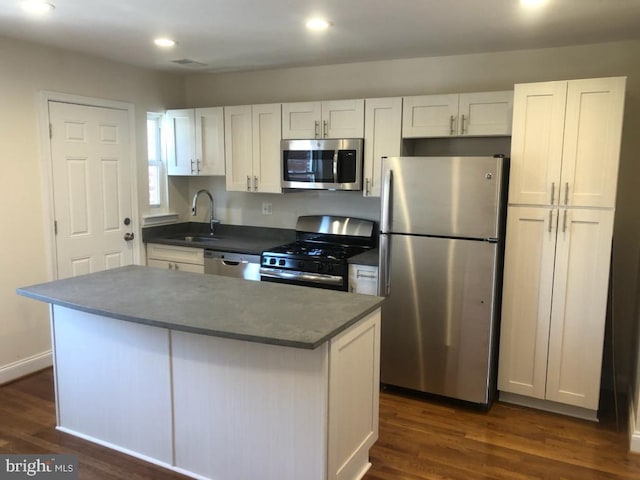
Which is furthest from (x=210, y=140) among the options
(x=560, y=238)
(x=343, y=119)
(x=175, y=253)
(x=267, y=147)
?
(x=560, y=238)

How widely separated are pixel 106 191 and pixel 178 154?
0.78 m

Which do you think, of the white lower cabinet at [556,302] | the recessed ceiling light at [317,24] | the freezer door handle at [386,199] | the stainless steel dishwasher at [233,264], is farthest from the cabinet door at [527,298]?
the stainless steel dishwasher at [233,264]

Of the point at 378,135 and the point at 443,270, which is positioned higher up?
the point at 378,135

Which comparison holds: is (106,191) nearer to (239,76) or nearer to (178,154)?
(178,154)

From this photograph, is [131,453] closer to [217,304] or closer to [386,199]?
[217,304]

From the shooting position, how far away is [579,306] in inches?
122

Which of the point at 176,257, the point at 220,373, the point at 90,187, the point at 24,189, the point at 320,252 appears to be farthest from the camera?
the point at 176,257

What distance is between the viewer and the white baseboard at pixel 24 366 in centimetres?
363

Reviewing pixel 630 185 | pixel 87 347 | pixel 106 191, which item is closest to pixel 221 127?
pixel 106 191

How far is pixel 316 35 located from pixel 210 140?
1.65 m

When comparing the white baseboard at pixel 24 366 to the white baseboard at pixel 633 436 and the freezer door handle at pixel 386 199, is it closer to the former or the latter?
the freezer door handle at pixel 386 199

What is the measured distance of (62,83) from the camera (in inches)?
151

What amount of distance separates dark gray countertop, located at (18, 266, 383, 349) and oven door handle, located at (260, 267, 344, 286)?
3.30ft

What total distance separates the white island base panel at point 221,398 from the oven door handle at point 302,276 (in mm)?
1213
